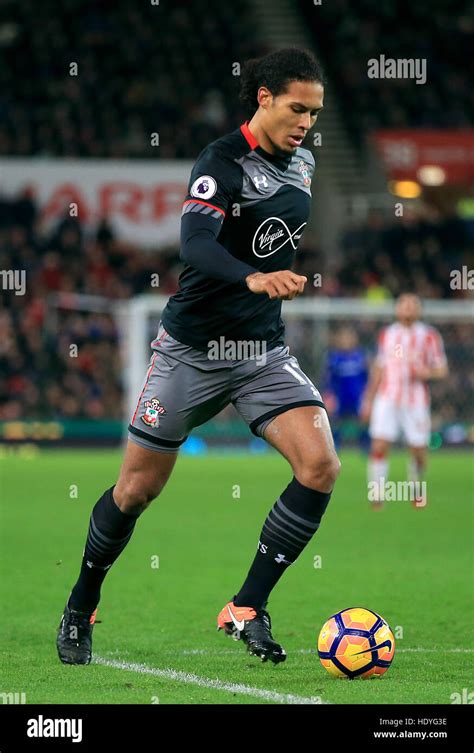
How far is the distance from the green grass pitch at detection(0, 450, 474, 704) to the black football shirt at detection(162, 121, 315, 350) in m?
1.48

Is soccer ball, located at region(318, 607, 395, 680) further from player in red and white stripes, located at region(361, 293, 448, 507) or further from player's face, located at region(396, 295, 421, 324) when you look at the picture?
player's face, located at region(396, 295, 421, 324)

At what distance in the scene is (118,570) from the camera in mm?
9922

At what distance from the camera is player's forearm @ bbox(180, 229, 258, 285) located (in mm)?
5594

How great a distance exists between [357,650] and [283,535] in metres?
0.59

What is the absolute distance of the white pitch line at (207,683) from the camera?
5.25 m

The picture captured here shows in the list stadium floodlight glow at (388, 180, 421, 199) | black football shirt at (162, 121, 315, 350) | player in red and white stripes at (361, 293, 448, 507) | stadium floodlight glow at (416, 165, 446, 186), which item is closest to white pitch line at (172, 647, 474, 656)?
black football shirt at (162, 121, 315, 350)

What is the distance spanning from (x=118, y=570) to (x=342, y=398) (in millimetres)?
10147

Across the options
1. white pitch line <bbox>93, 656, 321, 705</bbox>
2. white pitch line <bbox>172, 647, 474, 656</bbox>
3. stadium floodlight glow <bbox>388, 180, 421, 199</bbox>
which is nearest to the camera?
white pitch line <bbox>93, 656, 321, 705</bbox>

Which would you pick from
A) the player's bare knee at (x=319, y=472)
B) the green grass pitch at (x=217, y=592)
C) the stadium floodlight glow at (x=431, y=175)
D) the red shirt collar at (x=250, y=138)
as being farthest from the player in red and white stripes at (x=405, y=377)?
the stadium floodlight glow at (x=431, y=175)

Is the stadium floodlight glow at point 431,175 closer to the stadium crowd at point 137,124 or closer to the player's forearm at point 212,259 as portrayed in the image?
the stadium crowd at point 137,124

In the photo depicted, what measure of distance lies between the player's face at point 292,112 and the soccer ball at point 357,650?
6.76 ft

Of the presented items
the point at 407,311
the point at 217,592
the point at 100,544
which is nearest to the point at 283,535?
the point at 100,544

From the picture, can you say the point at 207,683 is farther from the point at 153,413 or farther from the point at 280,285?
the point at 280,285
